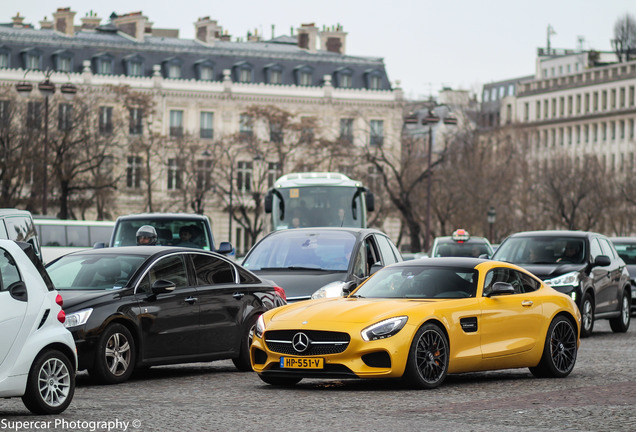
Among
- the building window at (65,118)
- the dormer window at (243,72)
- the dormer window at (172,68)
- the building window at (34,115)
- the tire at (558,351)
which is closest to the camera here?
the tire at (558,351)

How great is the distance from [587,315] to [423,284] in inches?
400

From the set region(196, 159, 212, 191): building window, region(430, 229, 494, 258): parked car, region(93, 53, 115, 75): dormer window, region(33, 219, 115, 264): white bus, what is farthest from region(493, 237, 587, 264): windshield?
region(93, 53, 115, 75): dormer window

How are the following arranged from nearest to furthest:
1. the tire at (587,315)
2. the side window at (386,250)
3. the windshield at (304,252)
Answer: the windshield at (304,252) → the side window at (386,250) → the tire at (587,315)

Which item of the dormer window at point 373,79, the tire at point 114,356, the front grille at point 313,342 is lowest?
the tire at point 114,356

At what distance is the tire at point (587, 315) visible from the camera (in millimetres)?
24547

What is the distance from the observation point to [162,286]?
1565 cm

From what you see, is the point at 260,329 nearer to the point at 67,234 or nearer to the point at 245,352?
the point at 245,352

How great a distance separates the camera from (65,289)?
15.6 m

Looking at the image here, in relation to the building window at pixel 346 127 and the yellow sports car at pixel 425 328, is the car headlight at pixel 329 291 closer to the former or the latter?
the yellow sports car at pixel 425 328

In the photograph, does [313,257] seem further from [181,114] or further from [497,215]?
[181,114]

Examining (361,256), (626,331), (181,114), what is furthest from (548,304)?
(181,114)

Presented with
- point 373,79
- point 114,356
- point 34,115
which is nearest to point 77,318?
point 114,356

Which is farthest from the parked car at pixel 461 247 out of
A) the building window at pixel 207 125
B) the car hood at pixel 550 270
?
the building window at pixel 207 125

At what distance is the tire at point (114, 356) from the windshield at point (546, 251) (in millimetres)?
11163
